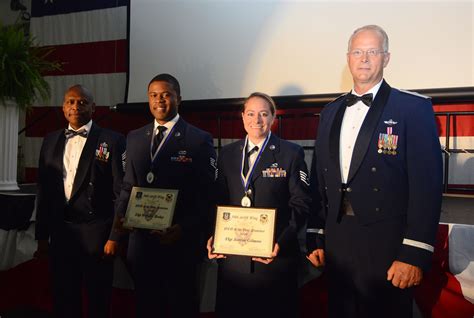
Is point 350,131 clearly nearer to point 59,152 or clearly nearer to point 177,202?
point 177,202

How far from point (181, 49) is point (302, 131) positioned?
4.30ft

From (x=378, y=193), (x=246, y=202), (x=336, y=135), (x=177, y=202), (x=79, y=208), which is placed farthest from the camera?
(x=79, y=208)

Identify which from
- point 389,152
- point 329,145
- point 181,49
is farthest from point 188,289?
point 181,49

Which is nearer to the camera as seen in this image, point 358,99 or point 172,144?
point 358,99

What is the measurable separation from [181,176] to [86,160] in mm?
503

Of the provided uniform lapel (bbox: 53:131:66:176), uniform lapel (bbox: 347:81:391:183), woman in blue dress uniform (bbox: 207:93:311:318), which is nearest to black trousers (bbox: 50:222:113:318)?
uniform lapel (bbox: 53:131:66:176)

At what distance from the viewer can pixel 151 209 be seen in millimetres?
1692

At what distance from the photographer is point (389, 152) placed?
1325mm

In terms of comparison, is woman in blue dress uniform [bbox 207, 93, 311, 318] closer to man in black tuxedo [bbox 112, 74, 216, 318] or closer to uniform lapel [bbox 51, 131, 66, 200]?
man in black tuxedo [bbox 112, 74, 216, 318]

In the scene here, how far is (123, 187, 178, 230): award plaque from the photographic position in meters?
1.66

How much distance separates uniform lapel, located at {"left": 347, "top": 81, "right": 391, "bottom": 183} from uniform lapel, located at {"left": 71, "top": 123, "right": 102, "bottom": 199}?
1217 mm

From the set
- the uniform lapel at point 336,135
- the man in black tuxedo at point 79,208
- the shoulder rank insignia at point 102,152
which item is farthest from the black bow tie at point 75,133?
the uniform lapel at point 336,135

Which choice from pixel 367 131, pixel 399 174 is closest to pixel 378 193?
pixel 399 174

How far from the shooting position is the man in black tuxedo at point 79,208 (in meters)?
1.92
